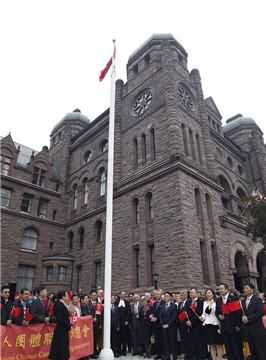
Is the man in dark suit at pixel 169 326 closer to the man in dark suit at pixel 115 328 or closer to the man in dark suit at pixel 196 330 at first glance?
the man in dark suit at pixel 196 330

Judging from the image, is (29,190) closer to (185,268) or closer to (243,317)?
(185,268)

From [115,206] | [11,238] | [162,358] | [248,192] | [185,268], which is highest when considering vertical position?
[248,192]

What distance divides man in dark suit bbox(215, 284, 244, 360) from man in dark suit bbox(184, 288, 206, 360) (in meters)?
0.83

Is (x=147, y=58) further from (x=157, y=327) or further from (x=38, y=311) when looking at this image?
(x=38, y=311)

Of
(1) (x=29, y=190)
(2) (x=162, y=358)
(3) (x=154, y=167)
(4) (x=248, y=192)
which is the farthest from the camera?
(4) (x=248, y=192)

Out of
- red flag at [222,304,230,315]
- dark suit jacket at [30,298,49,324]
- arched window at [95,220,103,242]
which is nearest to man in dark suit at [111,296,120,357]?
dark suit jacket at [30,298,49,324]

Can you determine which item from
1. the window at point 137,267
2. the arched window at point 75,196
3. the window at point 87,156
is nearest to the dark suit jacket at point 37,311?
the window at point 137,267

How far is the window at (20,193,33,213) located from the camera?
84.7 ft

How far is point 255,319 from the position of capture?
7.03 meters

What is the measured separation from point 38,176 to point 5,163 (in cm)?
347

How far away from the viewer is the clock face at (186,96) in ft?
73.5

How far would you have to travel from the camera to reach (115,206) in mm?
21562

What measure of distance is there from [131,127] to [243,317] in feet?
60.3

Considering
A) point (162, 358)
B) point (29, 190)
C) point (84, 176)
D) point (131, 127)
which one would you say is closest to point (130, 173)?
point (131, 127)
